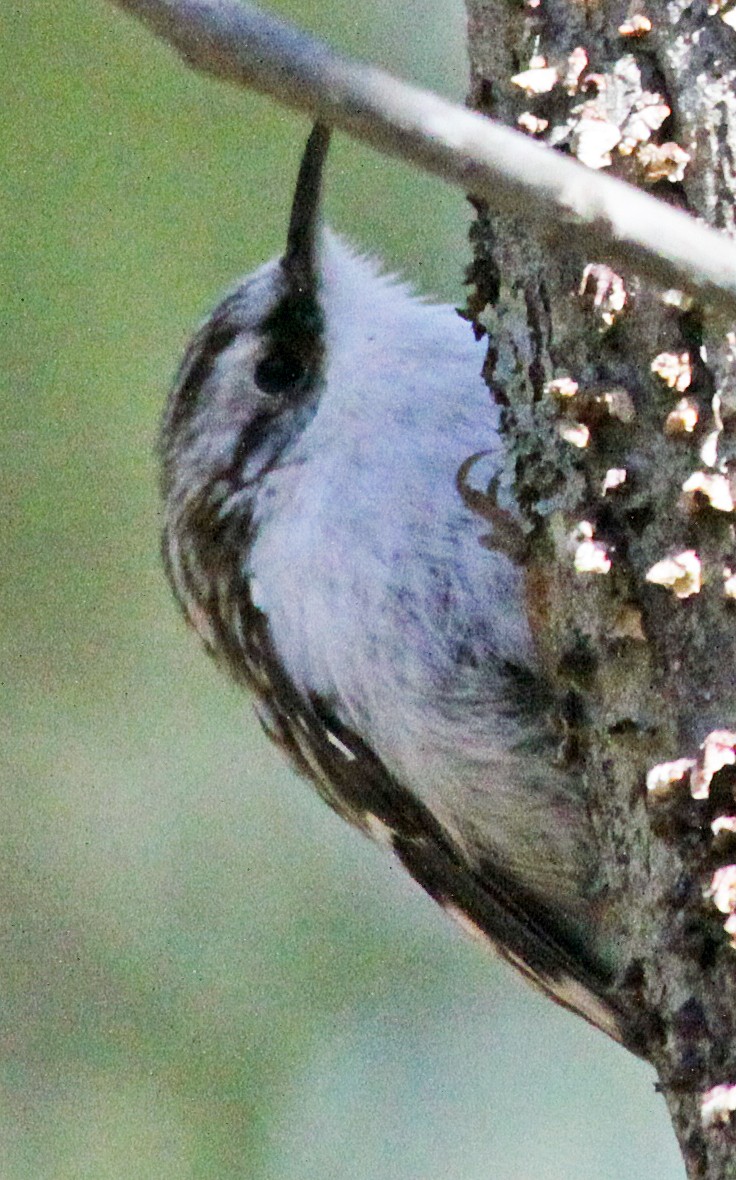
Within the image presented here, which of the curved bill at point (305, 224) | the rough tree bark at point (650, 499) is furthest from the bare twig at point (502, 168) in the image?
the curved bill at point (305, 224)

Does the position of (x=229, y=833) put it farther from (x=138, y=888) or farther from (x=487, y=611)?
(x=487, y=611)

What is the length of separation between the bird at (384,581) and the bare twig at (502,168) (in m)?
1.07

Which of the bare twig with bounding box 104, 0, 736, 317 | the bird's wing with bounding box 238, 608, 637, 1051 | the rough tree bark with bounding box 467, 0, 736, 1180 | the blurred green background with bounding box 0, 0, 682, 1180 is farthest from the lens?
the blurred green background with bounding box 0, 0, 682, 1180

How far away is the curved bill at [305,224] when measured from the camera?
2996 millimetres

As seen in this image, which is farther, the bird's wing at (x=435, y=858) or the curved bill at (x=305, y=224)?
the curved bill at (x=305, y=224)

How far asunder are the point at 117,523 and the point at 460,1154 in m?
2.40

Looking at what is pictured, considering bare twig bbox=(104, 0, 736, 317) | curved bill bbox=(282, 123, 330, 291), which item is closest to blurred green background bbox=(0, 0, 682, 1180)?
curved bill bbox=(282, 123, 330, 291)

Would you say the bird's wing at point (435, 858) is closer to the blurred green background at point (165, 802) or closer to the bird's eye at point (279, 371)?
the bird's eye at point (279, 371)

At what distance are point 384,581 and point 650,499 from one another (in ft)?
2.96

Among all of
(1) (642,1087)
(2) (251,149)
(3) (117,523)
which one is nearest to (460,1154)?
(1) (642,1087)

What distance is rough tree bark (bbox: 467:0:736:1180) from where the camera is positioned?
71.4 inches

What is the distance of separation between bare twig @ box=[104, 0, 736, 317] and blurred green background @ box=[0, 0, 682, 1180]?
13.3 feet

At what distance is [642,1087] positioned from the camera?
6.48 m

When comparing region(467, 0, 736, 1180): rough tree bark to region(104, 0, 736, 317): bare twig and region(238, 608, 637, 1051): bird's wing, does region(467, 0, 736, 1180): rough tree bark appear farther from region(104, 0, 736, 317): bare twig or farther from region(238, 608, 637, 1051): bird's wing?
region(238, 608, 637, 1051): bird's wing
